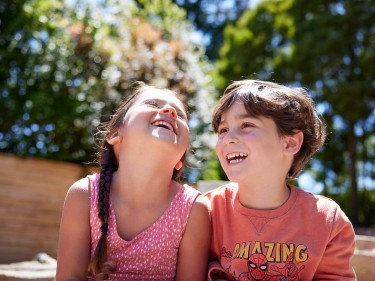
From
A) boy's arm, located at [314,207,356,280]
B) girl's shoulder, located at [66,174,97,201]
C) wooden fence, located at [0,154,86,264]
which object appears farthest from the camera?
wooden fence, located at [0,154,86,264]

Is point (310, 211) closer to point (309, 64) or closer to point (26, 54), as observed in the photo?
point (26, 54)

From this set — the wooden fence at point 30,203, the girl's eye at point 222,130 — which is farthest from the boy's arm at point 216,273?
the wooden fence at point 30,203

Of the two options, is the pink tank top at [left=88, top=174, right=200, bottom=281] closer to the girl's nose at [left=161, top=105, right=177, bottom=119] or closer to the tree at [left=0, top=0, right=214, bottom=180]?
the girl's nose at [left=161, top=105, right=177, bottom=119]

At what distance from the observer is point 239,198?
81.6 inches

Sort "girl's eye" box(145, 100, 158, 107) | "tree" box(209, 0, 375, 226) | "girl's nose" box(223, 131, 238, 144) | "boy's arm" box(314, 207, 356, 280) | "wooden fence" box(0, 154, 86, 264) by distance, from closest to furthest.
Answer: "boy's arm" box(314, 207, 356, 280), "girl's nose" box(223, 131, 238, 144), "girl's eye" box(145, 100, 158, 107), "wooden fence" box(0, 154, 86, 264), "tree" box(209, 0, 375, 226)

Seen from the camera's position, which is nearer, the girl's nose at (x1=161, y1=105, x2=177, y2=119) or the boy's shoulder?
the boy's shoulder

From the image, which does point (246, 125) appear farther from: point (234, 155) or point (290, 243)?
point (290, 243)

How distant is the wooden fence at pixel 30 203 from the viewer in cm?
543

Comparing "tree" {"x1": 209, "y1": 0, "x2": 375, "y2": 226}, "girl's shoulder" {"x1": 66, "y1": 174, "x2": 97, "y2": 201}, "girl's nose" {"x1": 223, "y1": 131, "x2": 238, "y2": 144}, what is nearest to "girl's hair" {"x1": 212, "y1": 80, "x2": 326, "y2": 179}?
"girl's nose" {"x1": 223, "y1": 131, "x2": 238, "y2": 144}

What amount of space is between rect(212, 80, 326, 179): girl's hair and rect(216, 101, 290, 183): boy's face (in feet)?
0.10

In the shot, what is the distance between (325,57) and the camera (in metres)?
14.1

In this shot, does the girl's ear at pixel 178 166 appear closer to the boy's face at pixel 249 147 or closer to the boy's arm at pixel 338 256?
the boy's face at pixel 249 147

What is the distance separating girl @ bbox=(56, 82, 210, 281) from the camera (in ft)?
6.57

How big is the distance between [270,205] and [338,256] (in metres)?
0.32
